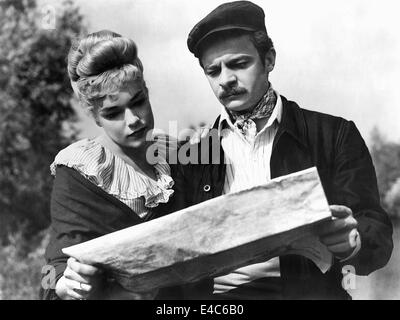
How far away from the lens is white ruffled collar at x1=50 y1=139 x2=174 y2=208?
2043 mm

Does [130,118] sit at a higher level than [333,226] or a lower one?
higher

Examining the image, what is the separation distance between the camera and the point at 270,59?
6.95ft

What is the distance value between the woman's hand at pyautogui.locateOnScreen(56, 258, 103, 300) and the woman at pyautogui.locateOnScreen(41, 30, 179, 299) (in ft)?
0.15

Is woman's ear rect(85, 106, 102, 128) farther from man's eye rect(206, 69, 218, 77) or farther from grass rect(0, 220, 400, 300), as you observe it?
grass rect(0, 220, 400, 300)

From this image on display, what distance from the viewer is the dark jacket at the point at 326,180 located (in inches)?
79.0

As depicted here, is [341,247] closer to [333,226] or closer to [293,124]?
[333,226]

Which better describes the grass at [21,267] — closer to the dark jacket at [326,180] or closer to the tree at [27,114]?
the tree at [27,114]

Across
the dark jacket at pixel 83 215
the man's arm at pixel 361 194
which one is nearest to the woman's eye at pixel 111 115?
the dark jacket at pixel 83 215

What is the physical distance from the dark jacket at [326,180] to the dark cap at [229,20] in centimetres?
23

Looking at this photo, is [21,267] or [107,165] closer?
[107,165]

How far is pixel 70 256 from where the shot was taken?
6.23 feet

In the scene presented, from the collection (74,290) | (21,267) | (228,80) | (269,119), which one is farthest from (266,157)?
(21,267)

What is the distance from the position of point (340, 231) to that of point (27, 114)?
5.13 ft
